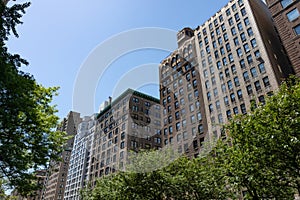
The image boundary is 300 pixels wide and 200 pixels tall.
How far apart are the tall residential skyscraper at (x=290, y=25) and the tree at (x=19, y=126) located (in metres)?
36.1

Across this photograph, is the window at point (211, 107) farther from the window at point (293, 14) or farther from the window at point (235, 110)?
the window at point (293, 14)

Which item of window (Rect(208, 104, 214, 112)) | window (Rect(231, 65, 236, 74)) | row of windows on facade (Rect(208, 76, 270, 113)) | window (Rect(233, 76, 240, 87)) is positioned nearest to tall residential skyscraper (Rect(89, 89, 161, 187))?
window (Rect(208, 104, 214, 112))

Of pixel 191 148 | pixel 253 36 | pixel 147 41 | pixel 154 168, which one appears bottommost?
pixel 154 168

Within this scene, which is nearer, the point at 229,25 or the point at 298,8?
the point at 298,8

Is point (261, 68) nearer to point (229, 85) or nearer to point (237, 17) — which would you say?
point (229, 85)

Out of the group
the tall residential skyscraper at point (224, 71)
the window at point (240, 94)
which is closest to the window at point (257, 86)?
the tall residential skyscraper at point (224, 71)

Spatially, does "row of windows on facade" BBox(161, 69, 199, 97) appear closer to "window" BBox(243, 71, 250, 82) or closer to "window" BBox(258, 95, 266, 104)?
"window" BBox(243, 71, 250, 82)

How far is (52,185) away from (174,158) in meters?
116

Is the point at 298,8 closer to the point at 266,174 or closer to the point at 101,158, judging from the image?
the point at 266,174

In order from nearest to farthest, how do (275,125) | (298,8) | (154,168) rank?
(275,125), (154,168), (298,8)

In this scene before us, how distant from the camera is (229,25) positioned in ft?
173

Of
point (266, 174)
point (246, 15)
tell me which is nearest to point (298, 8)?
point (246, 15)

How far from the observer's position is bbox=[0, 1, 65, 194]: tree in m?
11.3

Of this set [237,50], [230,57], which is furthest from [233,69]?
[237,50]
